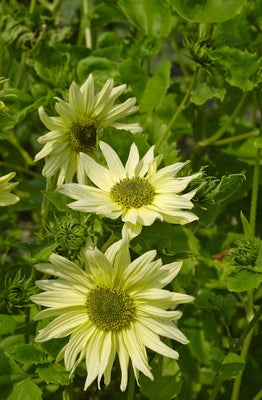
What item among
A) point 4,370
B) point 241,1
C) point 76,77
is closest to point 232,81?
point 241,1

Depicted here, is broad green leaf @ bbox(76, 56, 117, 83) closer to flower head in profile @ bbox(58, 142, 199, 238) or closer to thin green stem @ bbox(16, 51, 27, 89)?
thin green stem @ bbox(16, 51, 27, 89)

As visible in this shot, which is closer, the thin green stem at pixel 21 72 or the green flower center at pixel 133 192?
the green flower center at pixel 133 192

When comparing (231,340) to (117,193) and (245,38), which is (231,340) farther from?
(245,38)

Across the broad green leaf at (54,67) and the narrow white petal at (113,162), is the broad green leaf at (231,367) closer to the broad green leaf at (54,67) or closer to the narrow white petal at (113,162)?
the narrow white petal at (113,162)

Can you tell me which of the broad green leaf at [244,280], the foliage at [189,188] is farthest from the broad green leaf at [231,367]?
the broad green leaf at [244,280]

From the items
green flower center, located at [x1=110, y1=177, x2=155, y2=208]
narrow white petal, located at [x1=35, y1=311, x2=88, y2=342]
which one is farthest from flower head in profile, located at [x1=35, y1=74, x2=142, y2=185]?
narrow white petal, located at [x1=35, y1=311, x2=88, y2=342]

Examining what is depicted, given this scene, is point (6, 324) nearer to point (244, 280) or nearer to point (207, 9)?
point (244, 280)
